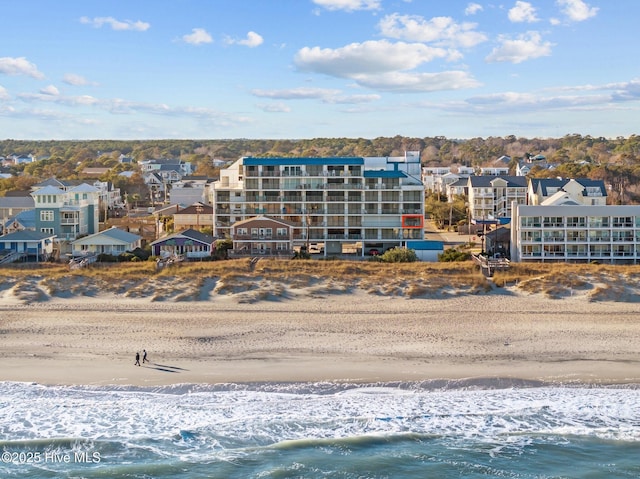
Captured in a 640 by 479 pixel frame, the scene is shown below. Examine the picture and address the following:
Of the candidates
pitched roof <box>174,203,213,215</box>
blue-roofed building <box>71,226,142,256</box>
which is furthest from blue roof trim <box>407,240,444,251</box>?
pitched roof <box>174,203,213,215</box>

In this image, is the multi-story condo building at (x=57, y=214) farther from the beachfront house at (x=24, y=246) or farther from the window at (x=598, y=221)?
the window at (x=598, y=221)

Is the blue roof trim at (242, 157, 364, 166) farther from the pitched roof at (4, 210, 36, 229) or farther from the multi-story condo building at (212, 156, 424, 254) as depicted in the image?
the pitched roof at (4, 210, 36, 229)

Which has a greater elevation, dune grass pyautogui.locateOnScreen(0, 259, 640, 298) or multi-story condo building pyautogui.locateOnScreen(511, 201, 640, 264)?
multi-story condo building pyautogui.locateOnScreen(511, 201, 640, 264)

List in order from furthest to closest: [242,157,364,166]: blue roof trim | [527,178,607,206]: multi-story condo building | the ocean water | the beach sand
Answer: [527,178,607,206]: multi-story condo building < [242,157,364,166]: blue roof trim < the beach sand < the ocean water

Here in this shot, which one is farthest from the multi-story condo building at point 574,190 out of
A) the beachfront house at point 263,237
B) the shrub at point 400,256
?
the beachfront house at point 263,237

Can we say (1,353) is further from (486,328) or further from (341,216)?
(341,216)

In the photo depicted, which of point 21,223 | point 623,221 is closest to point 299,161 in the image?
point 21,223

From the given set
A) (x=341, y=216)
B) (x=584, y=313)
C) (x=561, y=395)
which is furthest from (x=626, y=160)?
(x=561, y=395)
